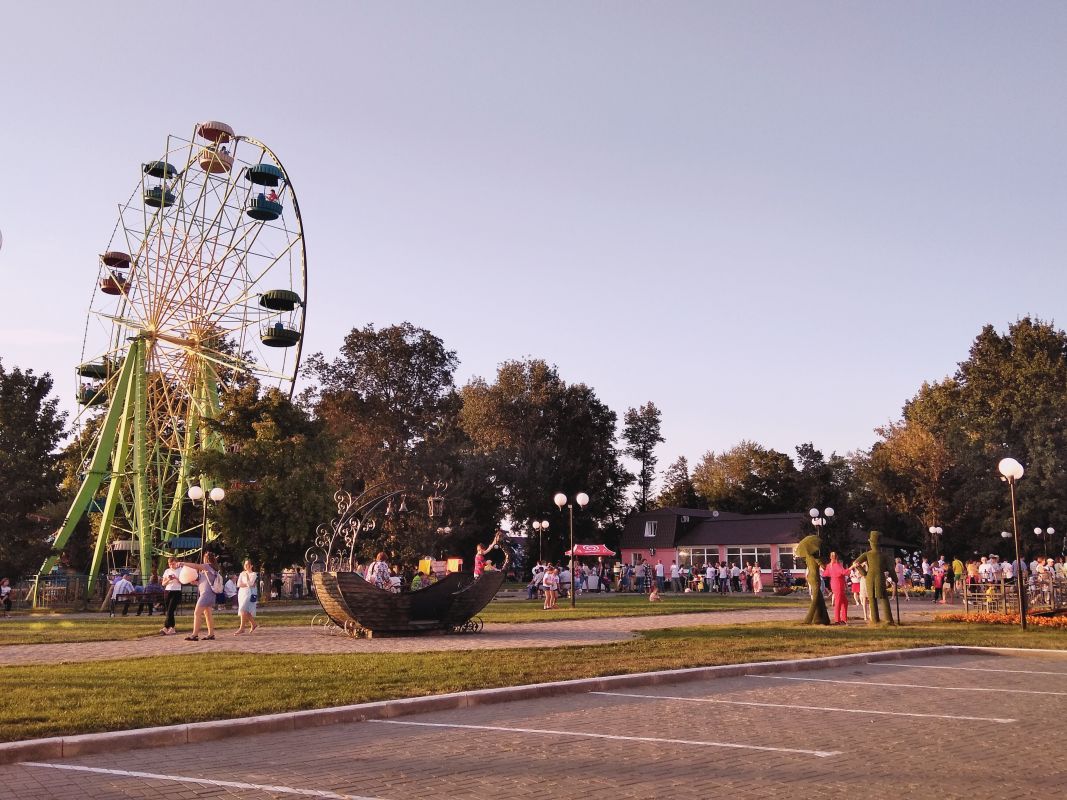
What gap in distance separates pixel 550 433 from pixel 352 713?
6107 centimetres

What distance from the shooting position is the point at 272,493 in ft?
123

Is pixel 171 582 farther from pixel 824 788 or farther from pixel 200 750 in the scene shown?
pixel 824 788

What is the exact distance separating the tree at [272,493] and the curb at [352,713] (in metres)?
27.7

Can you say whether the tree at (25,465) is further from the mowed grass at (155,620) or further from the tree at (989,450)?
the tree at (989,450)

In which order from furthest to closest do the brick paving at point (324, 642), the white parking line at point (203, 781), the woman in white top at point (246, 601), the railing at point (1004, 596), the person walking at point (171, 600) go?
the railing at point (1004, 596), the person walking at point (171, 600), the woman in white top at point (246, 601), the brick paving at point (324, 642), the white parking line at point (203, 781)

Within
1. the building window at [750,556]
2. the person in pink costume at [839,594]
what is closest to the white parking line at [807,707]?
the person in pink costume at [839,594]

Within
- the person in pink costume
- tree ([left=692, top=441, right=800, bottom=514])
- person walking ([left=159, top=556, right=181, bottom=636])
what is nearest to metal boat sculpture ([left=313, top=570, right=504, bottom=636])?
person walking ([left=159, top=556, right=181, bottom=636])

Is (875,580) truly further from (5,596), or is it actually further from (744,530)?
(744,530)

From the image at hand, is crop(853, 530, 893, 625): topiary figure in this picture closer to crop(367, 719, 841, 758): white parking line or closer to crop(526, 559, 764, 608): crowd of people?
crop(367, 719, 841, 758): white parking line

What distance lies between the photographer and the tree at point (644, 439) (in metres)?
89.1

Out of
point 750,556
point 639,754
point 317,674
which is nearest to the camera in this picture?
point 639,754

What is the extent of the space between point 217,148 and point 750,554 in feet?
139

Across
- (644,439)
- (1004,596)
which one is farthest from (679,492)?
(1004,596)

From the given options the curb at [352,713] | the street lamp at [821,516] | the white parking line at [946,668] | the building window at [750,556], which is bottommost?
the white parking line at [946,668]
